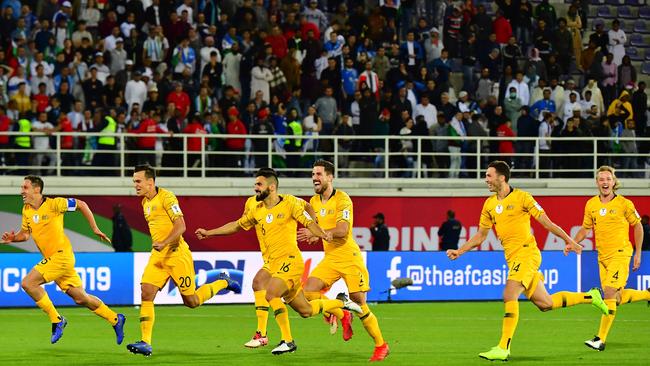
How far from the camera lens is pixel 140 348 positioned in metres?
15.5

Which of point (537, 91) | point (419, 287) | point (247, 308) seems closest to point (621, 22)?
point (537, 91)

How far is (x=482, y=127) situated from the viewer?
30.2 meters

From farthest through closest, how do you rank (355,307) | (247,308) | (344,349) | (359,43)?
(359,43) < (247,308) < (344,349) < (355,307)

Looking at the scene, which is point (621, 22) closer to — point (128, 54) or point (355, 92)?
point (355, 92)

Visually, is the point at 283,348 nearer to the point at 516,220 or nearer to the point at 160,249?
the point at 160,249

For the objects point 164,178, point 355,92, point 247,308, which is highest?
point 355,92

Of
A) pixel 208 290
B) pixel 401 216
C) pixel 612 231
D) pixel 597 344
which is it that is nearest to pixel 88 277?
pixel 208 290

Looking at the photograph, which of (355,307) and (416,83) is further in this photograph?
(416,83)

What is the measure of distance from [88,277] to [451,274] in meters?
6.88

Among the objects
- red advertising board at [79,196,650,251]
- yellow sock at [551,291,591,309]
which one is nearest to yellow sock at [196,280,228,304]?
yellow sock at [551,291,591,309]

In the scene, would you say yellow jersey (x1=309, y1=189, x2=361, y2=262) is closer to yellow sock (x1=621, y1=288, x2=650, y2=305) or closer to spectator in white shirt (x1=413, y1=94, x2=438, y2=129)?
yellow sock (x1=621, y1=288, x2=650, y2=305)

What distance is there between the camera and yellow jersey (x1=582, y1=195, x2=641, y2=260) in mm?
17797

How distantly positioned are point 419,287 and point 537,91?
25.1ft

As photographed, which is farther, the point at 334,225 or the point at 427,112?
the point at 427,112
